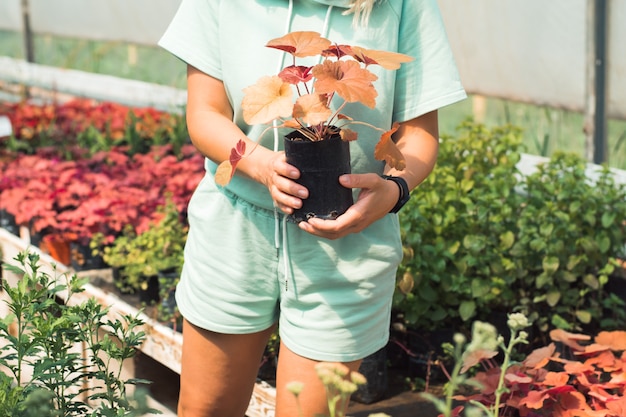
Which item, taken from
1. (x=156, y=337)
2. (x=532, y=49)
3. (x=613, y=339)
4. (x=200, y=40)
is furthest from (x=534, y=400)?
(x=532, y=49)

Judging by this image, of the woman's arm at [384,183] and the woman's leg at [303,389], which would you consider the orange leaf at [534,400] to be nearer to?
the woman's leg at [303,389]

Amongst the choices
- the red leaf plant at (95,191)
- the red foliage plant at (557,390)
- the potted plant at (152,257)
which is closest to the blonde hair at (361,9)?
the red foliage plant at (557,390)

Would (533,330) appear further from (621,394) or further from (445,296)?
(621,394)

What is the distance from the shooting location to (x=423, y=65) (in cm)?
190

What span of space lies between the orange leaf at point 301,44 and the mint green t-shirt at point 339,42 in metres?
0.18

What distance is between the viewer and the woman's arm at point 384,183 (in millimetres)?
1733

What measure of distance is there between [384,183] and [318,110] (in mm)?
211

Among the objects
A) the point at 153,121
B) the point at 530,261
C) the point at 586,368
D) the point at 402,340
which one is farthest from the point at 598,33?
the point at 153,121

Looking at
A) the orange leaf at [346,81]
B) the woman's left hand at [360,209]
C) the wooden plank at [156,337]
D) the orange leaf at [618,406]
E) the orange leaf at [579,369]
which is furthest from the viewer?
the wooden plank at [156,337]

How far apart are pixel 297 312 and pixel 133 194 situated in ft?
7.99

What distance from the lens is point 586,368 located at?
2461mm

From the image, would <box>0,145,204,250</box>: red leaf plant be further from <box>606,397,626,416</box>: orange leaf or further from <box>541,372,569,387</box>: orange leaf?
<box>606,397,626,416</box>: orange leaf

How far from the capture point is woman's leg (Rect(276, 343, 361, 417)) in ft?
6.10

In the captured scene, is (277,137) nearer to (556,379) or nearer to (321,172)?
(321,172)
